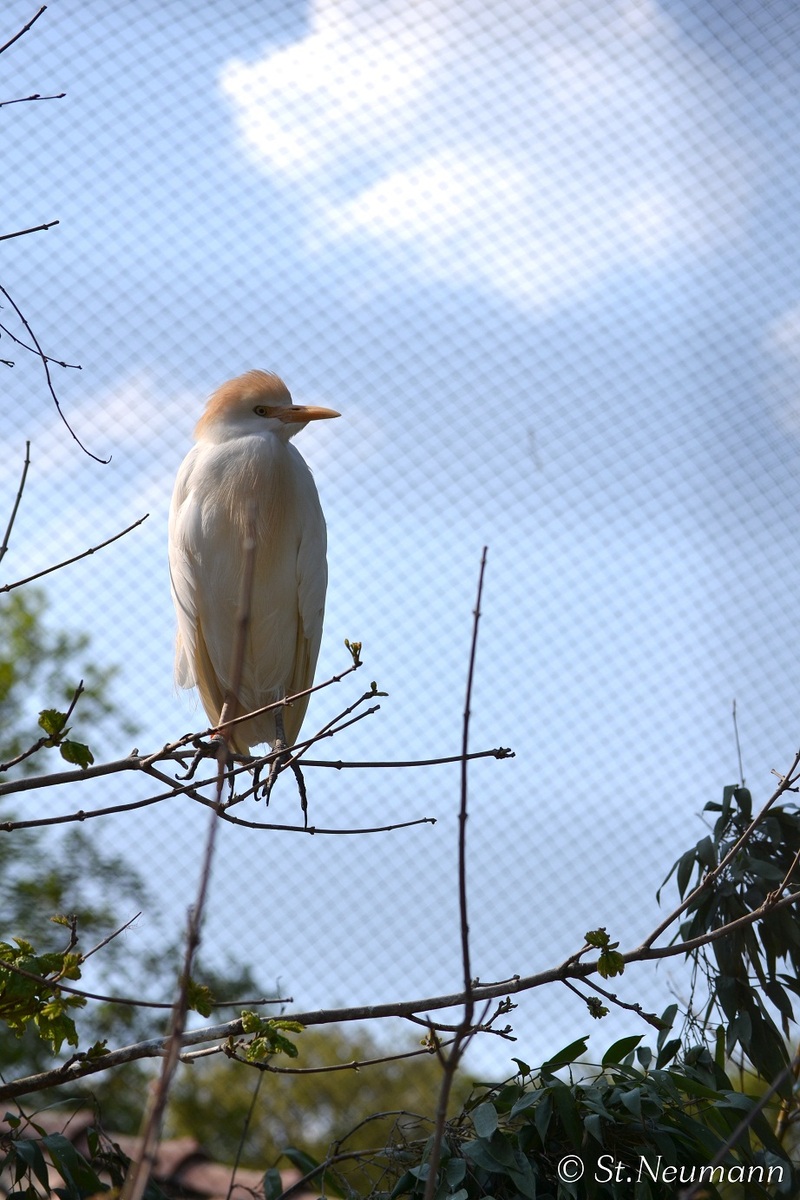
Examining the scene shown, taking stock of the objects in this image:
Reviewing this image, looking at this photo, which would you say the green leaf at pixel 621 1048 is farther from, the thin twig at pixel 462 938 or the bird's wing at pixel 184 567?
the bird's wing at pixel 184 567

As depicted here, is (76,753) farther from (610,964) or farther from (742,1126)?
(742,1126)

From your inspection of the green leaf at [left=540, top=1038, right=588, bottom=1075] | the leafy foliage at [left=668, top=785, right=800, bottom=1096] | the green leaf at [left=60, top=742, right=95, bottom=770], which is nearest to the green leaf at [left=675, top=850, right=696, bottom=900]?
the leafy foliage at [left=668, top=785, right=800, bottom=1096]

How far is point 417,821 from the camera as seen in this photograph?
1.00 m

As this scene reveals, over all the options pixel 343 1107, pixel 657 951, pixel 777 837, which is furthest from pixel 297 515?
pixel 343 1107

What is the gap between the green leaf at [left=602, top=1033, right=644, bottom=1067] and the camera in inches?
47.3

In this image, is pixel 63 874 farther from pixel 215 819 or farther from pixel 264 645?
pixel 215 819

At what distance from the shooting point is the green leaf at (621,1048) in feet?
3.94

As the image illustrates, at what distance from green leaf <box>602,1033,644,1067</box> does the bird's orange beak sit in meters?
1.02

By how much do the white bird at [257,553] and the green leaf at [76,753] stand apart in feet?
2.84

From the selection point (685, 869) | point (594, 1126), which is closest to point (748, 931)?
point (685, 869)

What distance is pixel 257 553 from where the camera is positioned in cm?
180

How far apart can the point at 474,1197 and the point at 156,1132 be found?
70cm

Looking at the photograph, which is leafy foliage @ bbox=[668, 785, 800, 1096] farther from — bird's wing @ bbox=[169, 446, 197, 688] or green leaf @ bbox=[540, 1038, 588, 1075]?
bird's wing @ bbox=[169, 446, 197, 688]

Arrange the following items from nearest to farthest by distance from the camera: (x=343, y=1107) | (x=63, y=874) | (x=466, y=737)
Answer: (x=466, y=737) < (x=63, y=874) < (x=343, y=1107)
